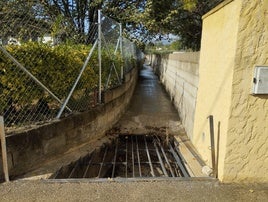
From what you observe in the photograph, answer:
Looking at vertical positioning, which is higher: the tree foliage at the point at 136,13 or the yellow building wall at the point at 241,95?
the tree foliage at the point at 136,13

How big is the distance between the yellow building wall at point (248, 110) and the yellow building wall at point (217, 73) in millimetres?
72

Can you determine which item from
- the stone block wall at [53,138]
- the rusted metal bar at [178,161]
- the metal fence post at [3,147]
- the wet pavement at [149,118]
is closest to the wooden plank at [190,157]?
the rusted metal bar at [178,161]

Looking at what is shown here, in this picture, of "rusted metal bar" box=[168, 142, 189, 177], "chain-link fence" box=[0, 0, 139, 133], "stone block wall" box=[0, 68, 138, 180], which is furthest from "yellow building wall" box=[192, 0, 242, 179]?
"chain-link fence" box=[0, 0, 139, 133]

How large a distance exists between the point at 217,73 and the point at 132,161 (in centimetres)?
220

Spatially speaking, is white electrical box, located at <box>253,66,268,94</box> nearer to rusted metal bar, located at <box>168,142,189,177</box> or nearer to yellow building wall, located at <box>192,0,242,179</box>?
yellow building wall, located at <box>192,0,242,179</box>

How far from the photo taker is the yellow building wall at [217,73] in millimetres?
2997

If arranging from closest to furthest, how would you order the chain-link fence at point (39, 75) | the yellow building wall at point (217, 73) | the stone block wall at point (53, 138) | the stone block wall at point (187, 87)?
Result: the yellow building wall at point (217, 73), the stone block wall at point (53, 138), the chain-link fence at point (39, 75), the stone block wall at point (187, 87)

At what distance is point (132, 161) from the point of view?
4367 millimetres

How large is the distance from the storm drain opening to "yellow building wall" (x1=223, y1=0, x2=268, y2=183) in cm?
93

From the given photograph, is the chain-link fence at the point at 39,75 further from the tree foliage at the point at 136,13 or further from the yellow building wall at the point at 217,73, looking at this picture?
the tree foliage at the point at 136,13

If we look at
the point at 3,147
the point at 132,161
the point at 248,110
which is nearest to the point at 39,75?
the point at 3,147

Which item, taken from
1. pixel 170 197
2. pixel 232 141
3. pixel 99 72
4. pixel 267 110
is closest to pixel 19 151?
pixel 170 197

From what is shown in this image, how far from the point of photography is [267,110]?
9.89 feet

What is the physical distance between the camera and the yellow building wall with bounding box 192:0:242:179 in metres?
3.00
